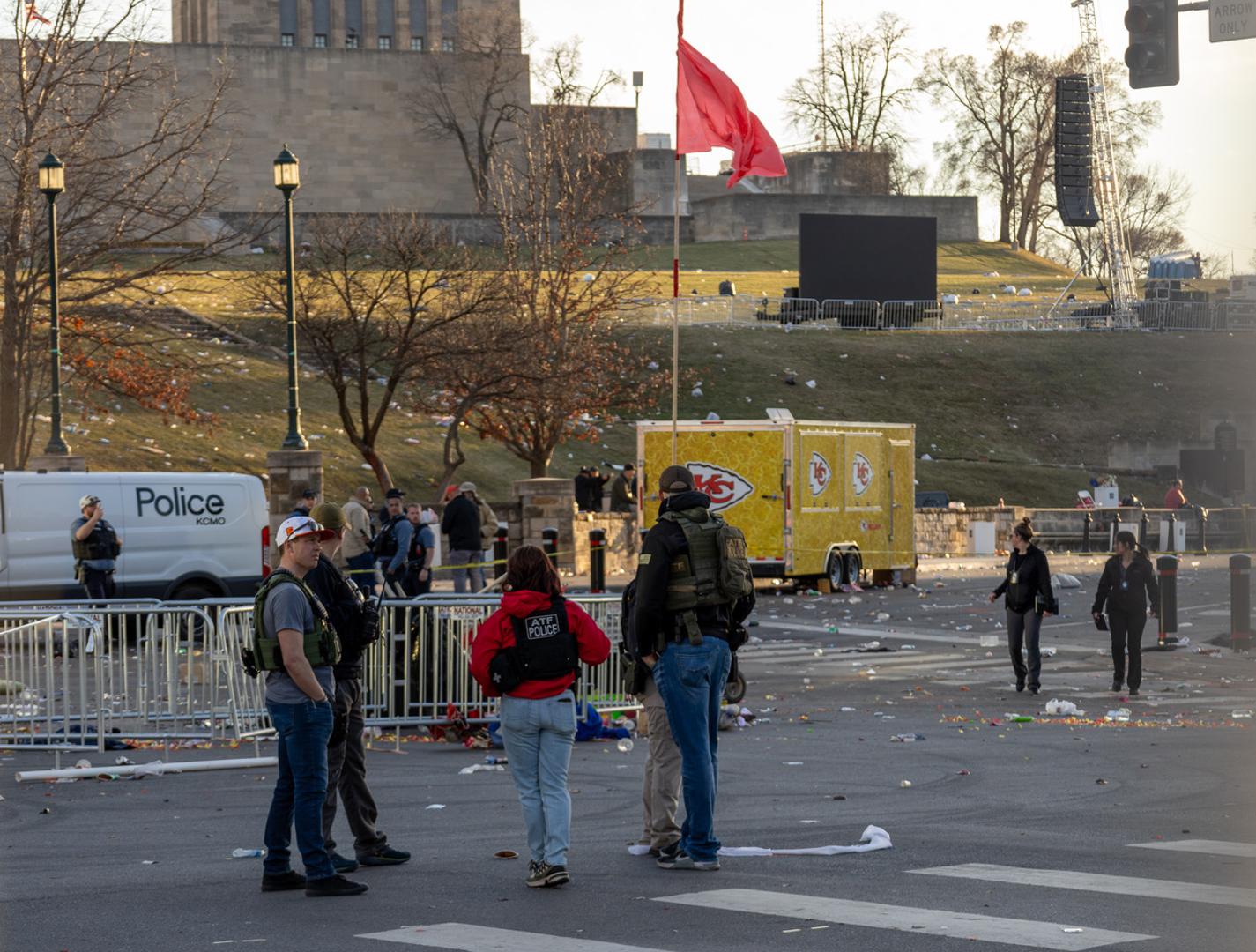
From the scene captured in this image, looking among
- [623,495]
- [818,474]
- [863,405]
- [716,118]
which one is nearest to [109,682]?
[716,118]

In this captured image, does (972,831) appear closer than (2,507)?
Yes

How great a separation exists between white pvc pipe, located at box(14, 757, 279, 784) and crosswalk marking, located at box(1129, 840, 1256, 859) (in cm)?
621

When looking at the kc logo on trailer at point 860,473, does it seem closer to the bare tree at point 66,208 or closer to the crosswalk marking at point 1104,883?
the bare tree at point 66,208

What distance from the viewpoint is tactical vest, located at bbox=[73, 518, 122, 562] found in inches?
833

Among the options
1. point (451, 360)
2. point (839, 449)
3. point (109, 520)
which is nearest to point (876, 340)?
point (451, 360)

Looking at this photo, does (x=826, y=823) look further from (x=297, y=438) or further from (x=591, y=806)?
(x=297, y=438)

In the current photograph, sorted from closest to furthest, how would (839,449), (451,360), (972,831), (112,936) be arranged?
(112,936) < (972,831) < (839,449) < (451,360)

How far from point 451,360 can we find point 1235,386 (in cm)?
3428

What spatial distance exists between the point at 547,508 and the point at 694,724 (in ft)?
82.5

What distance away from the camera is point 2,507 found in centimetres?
2173

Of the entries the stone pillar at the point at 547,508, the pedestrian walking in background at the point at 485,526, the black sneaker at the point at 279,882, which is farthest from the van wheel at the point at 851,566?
the black sneaker at the point at 279,882

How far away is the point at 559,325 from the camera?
43.8 meters

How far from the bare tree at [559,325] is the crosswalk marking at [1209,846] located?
89.9 ft

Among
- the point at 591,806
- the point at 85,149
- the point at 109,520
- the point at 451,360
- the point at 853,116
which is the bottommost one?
the point at 591,806
